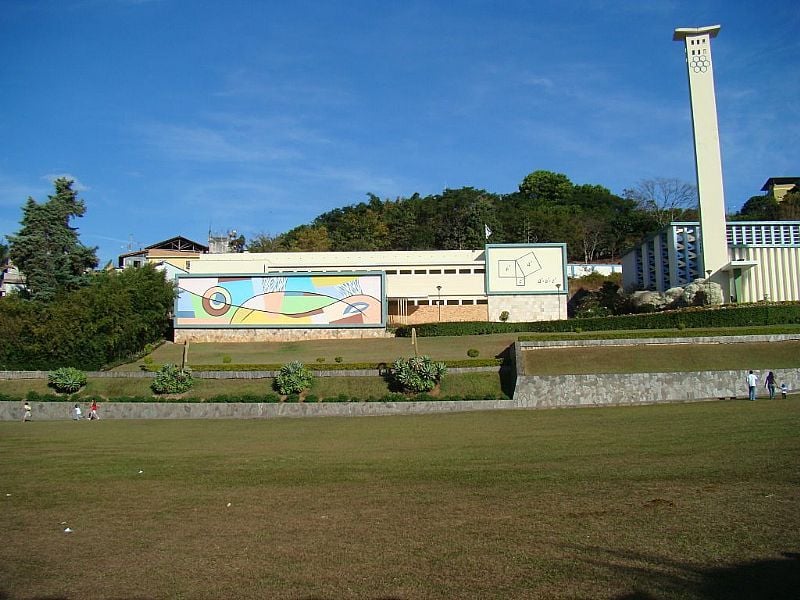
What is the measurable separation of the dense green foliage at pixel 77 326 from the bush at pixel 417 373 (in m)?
18.2

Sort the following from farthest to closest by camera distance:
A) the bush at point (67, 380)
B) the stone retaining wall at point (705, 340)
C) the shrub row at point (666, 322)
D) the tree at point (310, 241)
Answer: the tree at point (310, 241)
the shrub row at point (666, 322)
the bush at point (67, 380)
the stone retaining wall at point (705, 340)

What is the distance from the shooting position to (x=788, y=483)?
30.9 ft

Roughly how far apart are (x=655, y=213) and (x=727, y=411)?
6173 centimetres

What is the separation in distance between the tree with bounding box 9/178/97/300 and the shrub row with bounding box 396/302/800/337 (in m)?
22.1

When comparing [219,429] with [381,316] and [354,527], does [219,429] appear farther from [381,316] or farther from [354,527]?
[381,316]

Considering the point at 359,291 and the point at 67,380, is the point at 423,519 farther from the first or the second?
the point at 359,291

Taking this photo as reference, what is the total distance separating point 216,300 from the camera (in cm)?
4762

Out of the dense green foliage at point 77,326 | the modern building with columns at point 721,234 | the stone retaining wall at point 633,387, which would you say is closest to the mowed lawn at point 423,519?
the stone retaining wall at point 633,387

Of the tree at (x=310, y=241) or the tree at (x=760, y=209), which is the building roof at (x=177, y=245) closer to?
the tree at (x=310, y=241)

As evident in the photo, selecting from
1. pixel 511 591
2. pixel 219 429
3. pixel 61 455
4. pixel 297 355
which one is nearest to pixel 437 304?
pixel 297 355

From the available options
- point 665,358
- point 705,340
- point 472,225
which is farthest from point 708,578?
point 472,225

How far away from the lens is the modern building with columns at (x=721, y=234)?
43.2 meters

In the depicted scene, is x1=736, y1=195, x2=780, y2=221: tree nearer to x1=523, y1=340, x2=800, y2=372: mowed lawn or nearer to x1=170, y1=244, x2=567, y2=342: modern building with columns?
x1=170, y1=244, x2=567, y2=342: modern building with columns

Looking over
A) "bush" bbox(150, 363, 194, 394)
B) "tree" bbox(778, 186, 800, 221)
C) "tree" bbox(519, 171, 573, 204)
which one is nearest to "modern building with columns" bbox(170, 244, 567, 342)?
"bush" bbox(150, 363, 194, 394)
